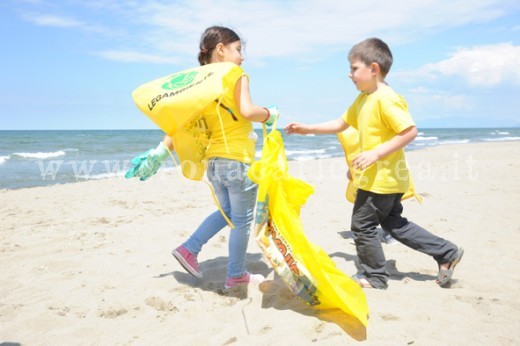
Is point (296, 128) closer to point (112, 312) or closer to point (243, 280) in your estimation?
point (243, 280)

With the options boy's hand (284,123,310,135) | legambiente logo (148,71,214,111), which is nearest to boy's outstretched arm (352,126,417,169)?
boy's hand (284,123,310,135)

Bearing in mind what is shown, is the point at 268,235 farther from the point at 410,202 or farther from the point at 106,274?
the point at 410,202

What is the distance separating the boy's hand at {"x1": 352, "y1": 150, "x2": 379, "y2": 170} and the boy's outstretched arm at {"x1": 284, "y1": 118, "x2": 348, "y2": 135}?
0.52m

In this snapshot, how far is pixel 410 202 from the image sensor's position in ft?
19.9

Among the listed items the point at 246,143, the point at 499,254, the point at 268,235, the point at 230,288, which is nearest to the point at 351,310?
the point at 268,235

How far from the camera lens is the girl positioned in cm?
271

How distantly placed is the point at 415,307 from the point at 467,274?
2.98 feet

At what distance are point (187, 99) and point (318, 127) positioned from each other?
1.11 metres

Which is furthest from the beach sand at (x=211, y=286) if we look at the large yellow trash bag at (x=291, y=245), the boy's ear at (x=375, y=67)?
the boy's ear at (x=375, y=67)

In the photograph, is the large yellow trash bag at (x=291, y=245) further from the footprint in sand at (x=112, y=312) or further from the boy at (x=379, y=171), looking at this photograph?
the footprint in sand at (x=112, y=312)

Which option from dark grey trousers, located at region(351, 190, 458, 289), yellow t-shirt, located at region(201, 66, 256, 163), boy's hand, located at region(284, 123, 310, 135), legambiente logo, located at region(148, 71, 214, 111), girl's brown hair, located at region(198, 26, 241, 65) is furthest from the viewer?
boy's hand, located at region(284, 123, 310, 135)

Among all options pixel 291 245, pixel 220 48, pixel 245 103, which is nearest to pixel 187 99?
pixel 245 103

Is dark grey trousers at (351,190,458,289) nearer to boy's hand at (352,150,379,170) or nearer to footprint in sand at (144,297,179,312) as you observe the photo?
boy's hand at (352,150,379,170)

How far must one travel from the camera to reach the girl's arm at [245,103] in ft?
8.69
